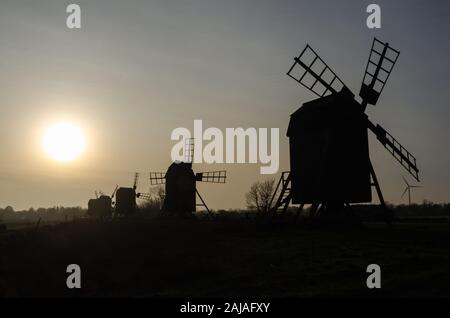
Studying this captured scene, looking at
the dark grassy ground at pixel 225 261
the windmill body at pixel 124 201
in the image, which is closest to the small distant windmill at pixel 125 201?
the windmill body at pixel 124 201

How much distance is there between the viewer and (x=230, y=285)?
51.5 ft

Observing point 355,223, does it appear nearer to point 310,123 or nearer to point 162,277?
point 310,123

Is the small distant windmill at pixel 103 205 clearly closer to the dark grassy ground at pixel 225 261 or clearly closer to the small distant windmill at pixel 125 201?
the small distant windmill at pixel 125 201

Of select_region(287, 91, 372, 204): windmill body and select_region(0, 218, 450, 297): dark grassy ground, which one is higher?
select_region(287, 91, 372, 204): windmill body

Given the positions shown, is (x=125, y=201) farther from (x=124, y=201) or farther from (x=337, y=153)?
(x=337, y=153)

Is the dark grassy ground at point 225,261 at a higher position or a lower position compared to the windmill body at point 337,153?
lower

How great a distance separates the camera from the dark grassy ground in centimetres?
1457

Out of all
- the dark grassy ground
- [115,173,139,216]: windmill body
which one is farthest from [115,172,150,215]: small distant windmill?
the dark grassy ground

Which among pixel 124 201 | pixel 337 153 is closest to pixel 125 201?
pixel 124 201

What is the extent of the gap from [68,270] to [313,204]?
15.3m

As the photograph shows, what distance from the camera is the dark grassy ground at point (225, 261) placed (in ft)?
47.8

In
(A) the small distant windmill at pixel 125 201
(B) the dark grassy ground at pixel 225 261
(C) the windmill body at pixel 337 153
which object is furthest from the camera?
(A) the small distant windmill at pixel 125 201

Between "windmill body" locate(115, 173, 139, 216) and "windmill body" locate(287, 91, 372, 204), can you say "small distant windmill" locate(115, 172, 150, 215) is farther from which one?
"windmill body" locate(287, 91, 372, 204)
